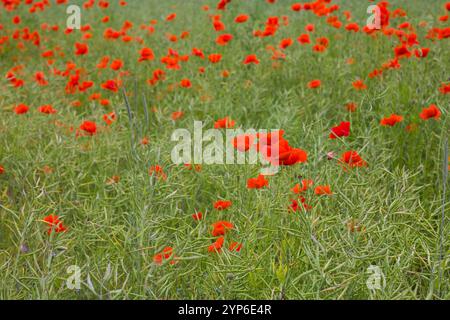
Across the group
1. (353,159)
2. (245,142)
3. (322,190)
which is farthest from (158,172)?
(353,159)

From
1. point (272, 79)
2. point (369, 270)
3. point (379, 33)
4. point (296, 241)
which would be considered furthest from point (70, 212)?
point (379, 33)

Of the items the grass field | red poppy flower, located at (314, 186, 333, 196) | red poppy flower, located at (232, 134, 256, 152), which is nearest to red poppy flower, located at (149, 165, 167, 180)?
the grass field

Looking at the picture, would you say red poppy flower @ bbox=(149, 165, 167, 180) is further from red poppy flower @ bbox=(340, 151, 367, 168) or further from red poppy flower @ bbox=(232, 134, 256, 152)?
red poppy flower @ bbox=(340, 151, 367, 168)

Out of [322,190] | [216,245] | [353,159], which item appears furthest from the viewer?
[353,159]

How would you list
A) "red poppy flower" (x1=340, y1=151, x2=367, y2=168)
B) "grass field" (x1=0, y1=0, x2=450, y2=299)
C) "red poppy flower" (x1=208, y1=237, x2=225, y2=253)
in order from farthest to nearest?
"red poppy flower" (x1=340, y1=151, x2=367, y2=168)
"red poppy flower" (x1=208, y1=237, x2=225, y2=253)
"grass field" (x1=0, y1=0, x2=450, y2=299)

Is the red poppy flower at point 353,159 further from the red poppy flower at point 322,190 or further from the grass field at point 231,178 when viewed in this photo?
the red poppy flower at point 322,190

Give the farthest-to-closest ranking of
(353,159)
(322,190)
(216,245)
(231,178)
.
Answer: (231,178) → (353,159) → (322,190) → (216,245)

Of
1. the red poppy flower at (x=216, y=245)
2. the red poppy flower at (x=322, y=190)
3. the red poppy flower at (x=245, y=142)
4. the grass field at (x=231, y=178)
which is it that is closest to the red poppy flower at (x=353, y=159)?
the grass field at (x=231, y=178)

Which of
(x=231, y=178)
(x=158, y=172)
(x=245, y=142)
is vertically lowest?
(x=231, y=178)

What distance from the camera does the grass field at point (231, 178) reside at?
57.4 inches

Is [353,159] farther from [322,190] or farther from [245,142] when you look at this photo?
[245,142]

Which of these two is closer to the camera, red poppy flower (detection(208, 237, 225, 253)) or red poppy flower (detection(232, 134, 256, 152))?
red poppy flower (detection(208, 237, 225, 253))

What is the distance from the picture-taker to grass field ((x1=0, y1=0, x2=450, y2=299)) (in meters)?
1.46

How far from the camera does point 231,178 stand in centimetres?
219
